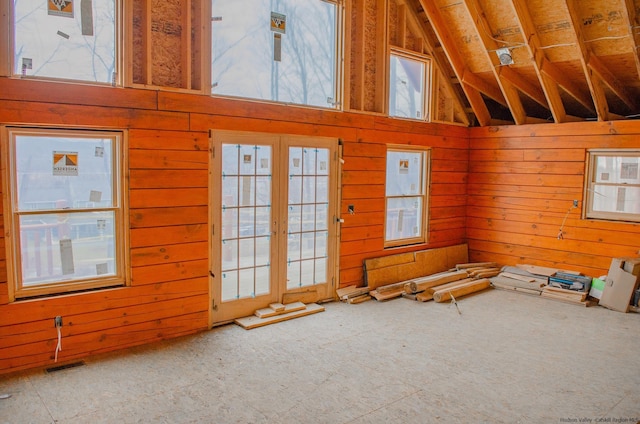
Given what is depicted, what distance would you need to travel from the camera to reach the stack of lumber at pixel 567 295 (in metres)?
5.97

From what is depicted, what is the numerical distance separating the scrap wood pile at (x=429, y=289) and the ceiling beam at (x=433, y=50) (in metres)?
2.43

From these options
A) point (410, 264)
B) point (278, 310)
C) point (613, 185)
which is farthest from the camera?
point (410, 264)

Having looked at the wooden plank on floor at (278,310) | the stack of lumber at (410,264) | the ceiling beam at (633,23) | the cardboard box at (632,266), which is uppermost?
the ceiling beam at (633,23)

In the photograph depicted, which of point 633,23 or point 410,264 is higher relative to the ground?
point 633,23

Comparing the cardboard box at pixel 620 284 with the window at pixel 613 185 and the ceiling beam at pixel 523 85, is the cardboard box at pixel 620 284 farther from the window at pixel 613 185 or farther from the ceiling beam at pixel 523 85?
the ceiling beam at pixel 523 85

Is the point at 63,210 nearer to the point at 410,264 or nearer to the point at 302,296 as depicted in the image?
the point at 302,296

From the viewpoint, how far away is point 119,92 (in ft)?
13.5

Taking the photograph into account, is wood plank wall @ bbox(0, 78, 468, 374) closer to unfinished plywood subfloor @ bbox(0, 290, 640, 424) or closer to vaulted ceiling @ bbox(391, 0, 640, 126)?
unfinished plywood subfloor @ bbox(0, 290, 640, 424)

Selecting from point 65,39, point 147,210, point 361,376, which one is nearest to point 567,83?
point 361,376

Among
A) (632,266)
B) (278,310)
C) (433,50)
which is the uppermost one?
(433,50)

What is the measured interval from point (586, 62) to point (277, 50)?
11.6 ft

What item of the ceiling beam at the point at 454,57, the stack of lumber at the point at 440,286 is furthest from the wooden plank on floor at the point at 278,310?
the ceiling beam at the point at 454,57

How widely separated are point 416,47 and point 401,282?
325 cm

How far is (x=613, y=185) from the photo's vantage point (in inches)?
243
